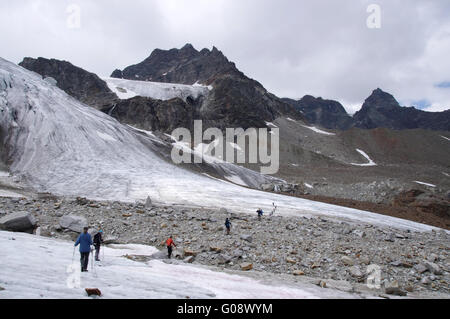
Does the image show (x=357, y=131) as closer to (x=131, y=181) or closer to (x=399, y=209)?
(x=399, y=209)

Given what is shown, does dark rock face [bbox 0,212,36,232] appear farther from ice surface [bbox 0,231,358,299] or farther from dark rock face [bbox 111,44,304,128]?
dark rock face [bbox 111,44,304,128]

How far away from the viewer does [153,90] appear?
137 m

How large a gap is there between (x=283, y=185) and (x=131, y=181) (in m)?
32.2

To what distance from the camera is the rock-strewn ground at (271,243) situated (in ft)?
37.9

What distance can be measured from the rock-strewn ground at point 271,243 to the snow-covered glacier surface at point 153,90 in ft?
391

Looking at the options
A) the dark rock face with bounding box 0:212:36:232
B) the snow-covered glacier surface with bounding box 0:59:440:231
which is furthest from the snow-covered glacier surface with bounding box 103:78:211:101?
the dark rock face with bounding box 0:212:36:232

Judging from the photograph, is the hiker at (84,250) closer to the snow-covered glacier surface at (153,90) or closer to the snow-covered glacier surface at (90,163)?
the snow-covered glacier surface at (90,163)

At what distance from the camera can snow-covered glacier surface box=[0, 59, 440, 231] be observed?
27.7 metres

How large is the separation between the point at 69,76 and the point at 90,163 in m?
125

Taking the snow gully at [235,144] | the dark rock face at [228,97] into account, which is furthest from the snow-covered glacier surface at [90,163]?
the dark rock face at [228,97]

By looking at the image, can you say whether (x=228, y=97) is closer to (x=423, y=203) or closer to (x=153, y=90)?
(x=153, y=90)

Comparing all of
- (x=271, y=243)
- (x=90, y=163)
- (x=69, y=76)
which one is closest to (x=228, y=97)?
(x=69, y=76)

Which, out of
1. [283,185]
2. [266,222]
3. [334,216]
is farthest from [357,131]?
[266,222]

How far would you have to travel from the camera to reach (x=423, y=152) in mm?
116875
